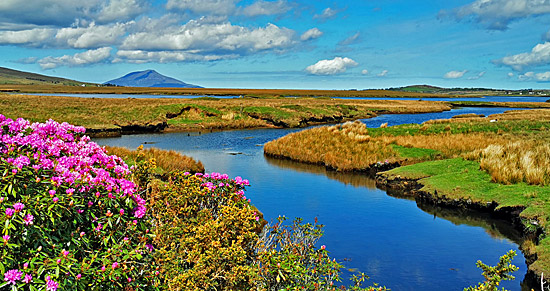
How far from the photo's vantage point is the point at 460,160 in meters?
24.5

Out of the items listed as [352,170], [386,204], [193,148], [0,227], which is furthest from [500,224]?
[193,148]

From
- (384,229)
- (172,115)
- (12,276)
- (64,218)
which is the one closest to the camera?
(12,276)

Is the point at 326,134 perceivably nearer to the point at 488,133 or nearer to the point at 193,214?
the point at 488,133

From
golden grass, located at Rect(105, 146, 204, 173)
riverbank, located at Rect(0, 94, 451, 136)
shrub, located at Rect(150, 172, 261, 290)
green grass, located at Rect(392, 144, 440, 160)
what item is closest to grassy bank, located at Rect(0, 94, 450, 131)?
riverbank, located at Rect(0, 94, 451, 136)

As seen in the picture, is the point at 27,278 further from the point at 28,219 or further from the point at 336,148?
the point at 336,148

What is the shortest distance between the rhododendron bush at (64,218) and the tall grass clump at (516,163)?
56.5ft

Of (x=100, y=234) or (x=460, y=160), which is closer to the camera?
(x=100, y=234)

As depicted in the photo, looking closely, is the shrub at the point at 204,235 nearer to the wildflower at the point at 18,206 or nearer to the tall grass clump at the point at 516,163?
the wildflower at the point at 18,206

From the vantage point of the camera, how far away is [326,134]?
3750cm

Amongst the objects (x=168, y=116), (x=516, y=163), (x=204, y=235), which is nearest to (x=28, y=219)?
(x=204, y=235)

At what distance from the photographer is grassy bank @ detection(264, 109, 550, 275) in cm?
1636

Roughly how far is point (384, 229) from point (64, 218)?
13.7 meters

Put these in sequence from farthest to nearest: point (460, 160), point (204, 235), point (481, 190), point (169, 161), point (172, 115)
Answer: point (172, 115), point (169, 161), point (460, 160), point (481, 190), point (204, 235)

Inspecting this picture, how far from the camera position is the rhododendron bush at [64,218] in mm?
5312
